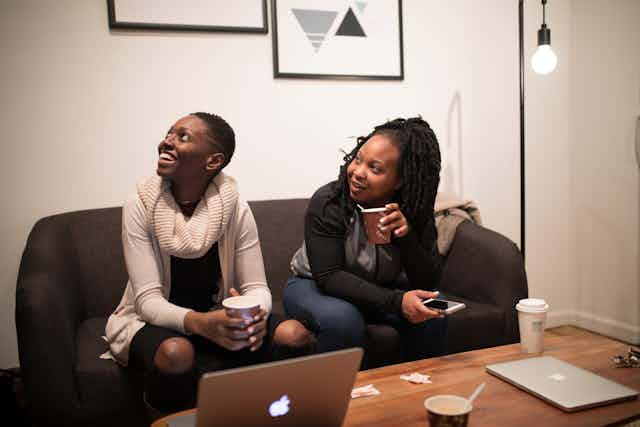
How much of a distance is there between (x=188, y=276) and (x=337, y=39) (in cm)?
146

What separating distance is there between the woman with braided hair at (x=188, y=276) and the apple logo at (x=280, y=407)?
16.4 inches

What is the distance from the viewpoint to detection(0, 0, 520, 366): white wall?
227 centimetres

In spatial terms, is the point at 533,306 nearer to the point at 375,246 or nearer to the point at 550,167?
the point at 375,246

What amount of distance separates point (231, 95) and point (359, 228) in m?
0.98

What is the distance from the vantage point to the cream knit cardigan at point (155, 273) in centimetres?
160

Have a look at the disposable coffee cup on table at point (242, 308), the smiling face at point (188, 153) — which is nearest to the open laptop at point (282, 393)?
the disposable coffee cup on table at point (242, 308)

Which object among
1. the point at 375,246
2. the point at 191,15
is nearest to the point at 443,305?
the point at 375,246

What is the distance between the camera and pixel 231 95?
254 centimetres

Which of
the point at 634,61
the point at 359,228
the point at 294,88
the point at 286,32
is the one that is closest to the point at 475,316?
the point at 359,228

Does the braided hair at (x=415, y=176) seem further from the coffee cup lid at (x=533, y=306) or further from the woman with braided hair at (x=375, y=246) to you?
the coffee cup lid at (x=533, y=306)

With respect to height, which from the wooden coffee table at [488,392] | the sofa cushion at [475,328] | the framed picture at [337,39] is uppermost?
the framed picture at [337,39]

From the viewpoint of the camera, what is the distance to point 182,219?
1.70 metres

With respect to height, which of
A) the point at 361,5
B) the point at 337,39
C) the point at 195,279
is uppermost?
the point at 361,5

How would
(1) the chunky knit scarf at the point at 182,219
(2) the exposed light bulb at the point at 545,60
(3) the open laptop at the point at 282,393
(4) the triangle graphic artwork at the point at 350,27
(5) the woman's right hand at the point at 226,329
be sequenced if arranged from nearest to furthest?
(3) the open laptop at the point at 282,393, (5) the woman's right hand at the point at 226,329, (1) the chunky knit scarf at the point at 182,219, (2) the exposed light bulb at the point at 545,60, (4) the triangle graphic artwork at the point at 350,27
